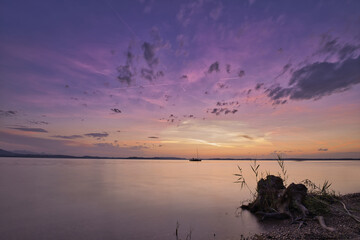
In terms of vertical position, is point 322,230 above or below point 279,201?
below

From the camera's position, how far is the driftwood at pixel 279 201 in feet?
47.3

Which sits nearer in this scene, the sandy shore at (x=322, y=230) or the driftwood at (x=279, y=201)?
the sandy shore at (x=322, y=230)

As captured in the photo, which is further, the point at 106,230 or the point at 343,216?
the point at 106,230

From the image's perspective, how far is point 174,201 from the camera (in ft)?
80.4

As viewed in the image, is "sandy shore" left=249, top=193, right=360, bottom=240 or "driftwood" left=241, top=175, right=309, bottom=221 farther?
"driftwood" left=241, top=175, right=309, bottom=221

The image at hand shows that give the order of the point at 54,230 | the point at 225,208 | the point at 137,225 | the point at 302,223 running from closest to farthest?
the point at 302,223 → the point at 54,230 → the point at 137,225 → the point at 225,208

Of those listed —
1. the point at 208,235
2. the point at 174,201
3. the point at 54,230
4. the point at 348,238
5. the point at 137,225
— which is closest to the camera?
the point at 348,238

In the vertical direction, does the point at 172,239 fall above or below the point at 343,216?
below

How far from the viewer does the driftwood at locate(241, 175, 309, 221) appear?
14414 millimetres

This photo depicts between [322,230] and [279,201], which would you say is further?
[279,201]

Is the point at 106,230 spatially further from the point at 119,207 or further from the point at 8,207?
the point at 8,207

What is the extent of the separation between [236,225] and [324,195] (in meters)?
7.94

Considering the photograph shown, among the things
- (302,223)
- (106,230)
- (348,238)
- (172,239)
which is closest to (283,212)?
(302,223)

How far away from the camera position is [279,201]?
1565 centimetres
